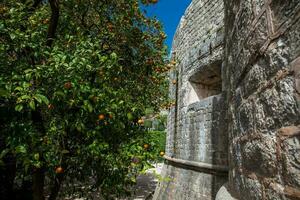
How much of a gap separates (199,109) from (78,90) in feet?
10.8

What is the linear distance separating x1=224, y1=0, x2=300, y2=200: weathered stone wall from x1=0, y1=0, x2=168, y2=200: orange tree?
126 cm

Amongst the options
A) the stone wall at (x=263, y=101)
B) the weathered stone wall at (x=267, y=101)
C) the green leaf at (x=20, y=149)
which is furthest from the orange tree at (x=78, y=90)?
the weathered stone wall at (x=267, y=101)

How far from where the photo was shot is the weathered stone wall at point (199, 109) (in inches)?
179

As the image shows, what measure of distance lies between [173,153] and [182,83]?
1845mm

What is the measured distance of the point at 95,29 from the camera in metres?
4.51

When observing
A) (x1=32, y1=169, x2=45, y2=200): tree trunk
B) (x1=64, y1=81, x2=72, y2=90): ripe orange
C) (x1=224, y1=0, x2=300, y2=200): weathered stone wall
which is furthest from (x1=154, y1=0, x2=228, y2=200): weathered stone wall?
(x1=64, y1=81, x2=72, y2=90): ripe orange

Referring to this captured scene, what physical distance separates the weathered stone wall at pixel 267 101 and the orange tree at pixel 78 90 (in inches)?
49.5

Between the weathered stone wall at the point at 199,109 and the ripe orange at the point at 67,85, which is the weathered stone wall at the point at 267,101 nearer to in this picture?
the ripe orange at the point at 67,85

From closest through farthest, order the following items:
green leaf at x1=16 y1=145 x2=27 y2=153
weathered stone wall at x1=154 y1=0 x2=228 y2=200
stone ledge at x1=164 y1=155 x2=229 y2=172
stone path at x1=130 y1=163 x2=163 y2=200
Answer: green leaf at x1=16 y1=145 x2=27 y2=153 → stone ledge at x1=164 y1=155 x2=229 y2=172 → weathered stone wall at x1=154 y1=0 x2=228 y2=200 → stone path at x1=130 y1=163 x2=163 y2=200

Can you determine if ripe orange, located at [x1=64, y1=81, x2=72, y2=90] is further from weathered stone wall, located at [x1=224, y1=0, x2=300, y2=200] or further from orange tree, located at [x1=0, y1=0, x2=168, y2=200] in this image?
weathered stone wall, located at [x1=224, y1=0, x2=300, y2=200]

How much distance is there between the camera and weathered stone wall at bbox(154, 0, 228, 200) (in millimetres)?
4539

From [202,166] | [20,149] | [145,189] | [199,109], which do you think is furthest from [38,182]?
[145,189]

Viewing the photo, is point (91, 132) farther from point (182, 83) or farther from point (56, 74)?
point (182, 83)

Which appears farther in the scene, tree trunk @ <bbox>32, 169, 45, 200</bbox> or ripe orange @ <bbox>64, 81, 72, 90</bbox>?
tree trunk @ <bbox>32, 169, 45, 200</bbox>
